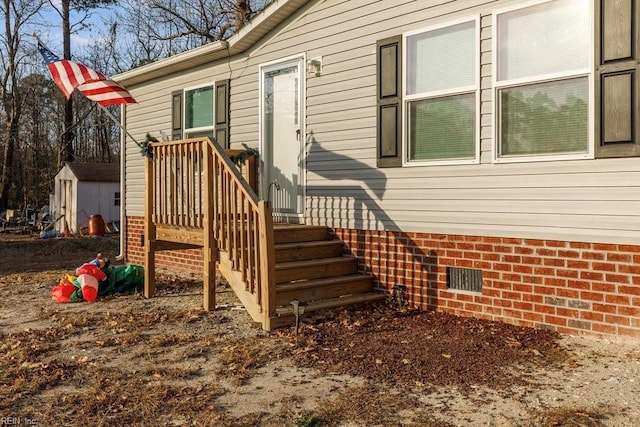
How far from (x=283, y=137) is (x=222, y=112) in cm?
131

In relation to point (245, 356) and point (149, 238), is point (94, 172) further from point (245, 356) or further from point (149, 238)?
point (245, 356)

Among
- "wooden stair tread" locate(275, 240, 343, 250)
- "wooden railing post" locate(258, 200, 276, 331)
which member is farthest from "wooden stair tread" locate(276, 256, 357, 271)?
"wooden railing post" locate(258, 200, 276, 331)

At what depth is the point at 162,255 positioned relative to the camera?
376 inches

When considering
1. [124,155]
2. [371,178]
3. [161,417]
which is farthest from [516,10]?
[124,155]

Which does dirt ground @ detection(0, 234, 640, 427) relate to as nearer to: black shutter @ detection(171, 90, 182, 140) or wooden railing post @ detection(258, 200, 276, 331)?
wooden railing post @ detection(258, 200, 276, 331)

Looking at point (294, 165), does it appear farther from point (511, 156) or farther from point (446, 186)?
point (511, 156)

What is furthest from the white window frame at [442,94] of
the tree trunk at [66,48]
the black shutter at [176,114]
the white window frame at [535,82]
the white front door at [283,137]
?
the tree trunk at [66,48]

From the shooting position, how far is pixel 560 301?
499 centimetres

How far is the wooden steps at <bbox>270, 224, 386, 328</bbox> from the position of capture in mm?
5609

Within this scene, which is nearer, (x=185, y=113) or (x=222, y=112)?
(x=222, y=112)

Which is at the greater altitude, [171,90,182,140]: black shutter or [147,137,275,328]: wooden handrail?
[171,90,182,140]: black shutter

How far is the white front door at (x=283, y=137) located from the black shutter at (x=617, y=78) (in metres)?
3.60

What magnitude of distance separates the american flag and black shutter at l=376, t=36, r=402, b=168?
3.55m

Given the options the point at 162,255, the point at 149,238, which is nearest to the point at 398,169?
Result: the point at 149,238
